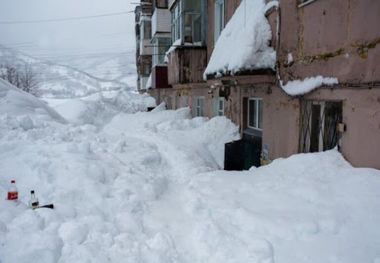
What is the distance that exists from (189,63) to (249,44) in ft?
20.1

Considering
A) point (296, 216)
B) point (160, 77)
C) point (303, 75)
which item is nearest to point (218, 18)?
point (303, 75)

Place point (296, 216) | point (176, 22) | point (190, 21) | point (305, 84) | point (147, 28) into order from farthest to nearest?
point (147, 28)
point (176, 22)
point (190, 21)
point (305, 84)
point (296, 216)

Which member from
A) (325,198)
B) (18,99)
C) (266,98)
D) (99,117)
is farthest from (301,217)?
(99,117)

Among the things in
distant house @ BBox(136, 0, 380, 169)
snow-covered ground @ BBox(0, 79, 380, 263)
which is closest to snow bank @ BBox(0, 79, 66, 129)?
snow-covered ground @ BBox(0, 79, 380, 263)

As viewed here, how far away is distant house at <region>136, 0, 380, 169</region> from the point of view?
4.39 metres

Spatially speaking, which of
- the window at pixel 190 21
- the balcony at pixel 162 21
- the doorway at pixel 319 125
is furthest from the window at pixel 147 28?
the doorway at pixel 319 125

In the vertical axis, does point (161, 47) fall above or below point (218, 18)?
below

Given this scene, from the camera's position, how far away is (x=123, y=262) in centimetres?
387

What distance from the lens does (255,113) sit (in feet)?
31.5

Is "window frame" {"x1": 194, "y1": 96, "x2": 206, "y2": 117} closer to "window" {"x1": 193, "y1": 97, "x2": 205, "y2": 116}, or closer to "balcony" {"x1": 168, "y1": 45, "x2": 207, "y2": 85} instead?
"window" {"x1": 193, "y1": 97, "x2": 205, "y2": 116}

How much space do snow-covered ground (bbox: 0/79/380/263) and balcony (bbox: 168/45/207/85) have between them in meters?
5.43

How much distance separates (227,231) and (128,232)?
1.38 meters

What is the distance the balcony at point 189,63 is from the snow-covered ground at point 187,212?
543cm

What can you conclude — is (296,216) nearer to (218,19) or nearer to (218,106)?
(218,19)
